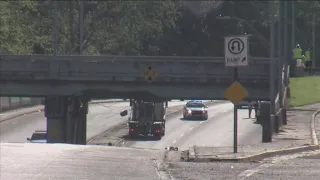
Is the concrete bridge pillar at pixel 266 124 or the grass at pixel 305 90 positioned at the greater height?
the grass at pixel 305 90

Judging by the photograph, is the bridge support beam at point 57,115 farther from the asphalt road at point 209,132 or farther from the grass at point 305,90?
the grass at point 305,90

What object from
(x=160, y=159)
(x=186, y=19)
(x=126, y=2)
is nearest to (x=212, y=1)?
(x=186, y=19)

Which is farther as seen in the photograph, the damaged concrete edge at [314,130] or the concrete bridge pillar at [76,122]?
the concrete bridge pillar at [76,122]

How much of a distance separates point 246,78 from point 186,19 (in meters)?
34.8

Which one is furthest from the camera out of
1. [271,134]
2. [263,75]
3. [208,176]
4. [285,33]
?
[263,75]

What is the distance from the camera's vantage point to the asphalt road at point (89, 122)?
62.7 metres

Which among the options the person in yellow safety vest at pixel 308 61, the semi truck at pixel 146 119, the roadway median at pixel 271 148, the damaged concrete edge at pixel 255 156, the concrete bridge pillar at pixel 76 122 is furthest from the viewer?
the semi truck at pixel 146 119

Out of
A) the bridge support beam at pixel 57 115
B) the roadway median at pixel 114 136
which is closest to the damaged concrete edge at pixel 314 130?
the roadway median at pixel 114 136

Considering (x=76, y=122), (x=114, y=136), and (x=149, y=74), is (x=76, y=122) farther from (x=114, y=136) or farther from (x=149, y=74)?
(x=149, y=74)

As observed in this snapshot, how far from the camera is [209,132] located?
191 feet

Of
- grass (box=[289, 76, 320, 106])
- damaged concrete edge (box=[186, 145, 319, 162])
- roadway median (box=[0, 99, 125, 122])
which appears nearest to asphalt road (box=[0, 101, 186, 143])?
roadway median (box=[0, 99, 125, 122])

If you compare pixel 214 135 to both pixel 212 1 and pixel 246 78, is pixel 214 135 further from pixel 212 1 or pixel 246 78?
pixel 212 1

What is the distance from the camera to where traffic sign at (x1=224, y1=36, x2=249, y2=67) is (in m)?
22.6

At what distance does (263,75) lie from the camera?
4972cm
